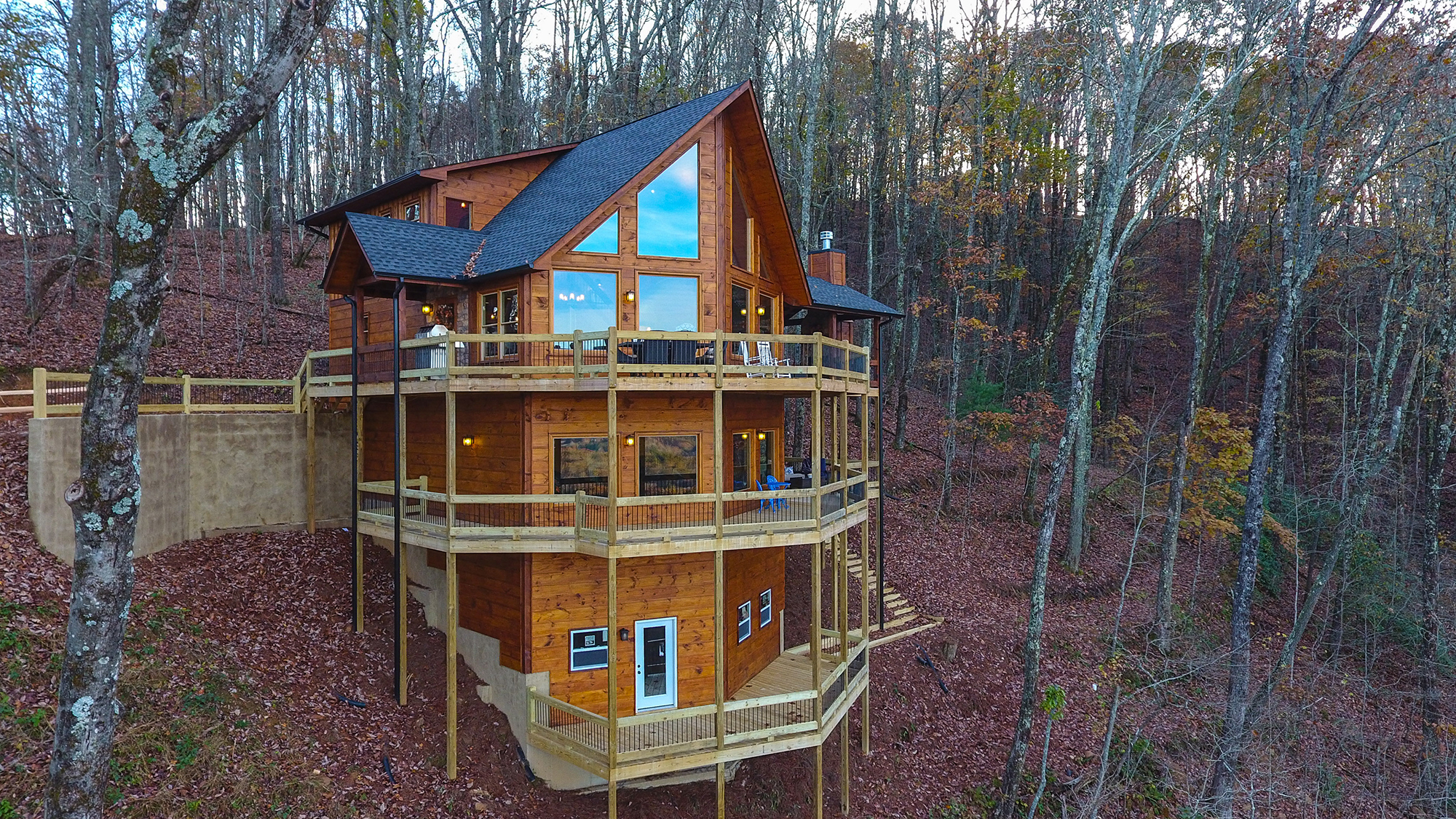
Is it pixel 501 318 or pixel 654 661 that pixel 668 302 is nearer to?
pixel 501 318

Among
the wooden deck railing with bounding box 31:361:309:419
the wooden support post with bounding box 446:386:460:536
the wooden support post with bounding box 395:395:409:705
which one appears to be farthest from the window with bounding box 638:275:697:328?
the wooden deck railing with bounding box 31:361:309:419

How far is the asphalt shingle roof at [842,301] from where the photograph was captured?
1850 cm

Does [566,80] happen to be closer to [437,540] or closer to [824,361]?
[824,361]

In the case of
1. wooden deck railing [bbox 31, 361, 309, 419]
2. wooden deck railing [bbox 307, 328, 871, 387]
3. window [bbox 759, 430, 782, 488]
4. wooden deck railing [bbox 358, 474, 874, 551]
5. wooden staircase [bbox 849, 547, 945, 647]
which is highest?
wooden deck railing [bbox 307, 328, 871, 387]

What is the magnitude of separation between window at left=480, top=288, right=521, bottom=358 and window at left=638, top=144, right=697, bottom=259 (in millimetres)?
2690

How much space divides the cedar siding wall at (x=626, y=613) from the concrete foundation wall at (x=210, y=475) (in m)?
6.94

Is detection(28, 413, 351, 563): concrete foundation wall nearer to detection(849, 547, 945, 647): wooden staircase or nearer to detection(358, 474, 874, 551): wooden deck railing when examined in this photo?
detection(358, 474, 874, 551): wooden deck railing

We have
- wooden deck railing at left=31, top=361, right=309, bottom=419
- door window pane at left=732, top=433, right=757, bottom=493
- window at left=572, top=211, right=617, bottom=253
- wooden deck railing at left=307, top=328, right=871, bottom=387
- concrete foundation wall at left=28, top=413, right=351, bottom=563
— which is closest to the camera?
wooden deck railing at left=307, top=328, right=871, bottom=387

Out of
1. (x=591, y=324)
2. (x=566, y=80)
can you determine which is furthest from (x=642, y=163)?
(x=566, y=80)

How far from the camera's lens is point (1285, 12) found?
13203 mm

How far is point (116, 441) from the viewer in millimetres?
7262

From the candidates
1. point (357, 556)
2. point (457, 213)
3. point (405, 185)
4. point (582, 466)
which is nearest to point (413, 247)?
point (457, 213)

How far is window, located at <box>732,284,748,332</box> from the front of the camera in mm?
15391

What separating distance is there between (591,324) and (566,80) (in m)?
18.6
